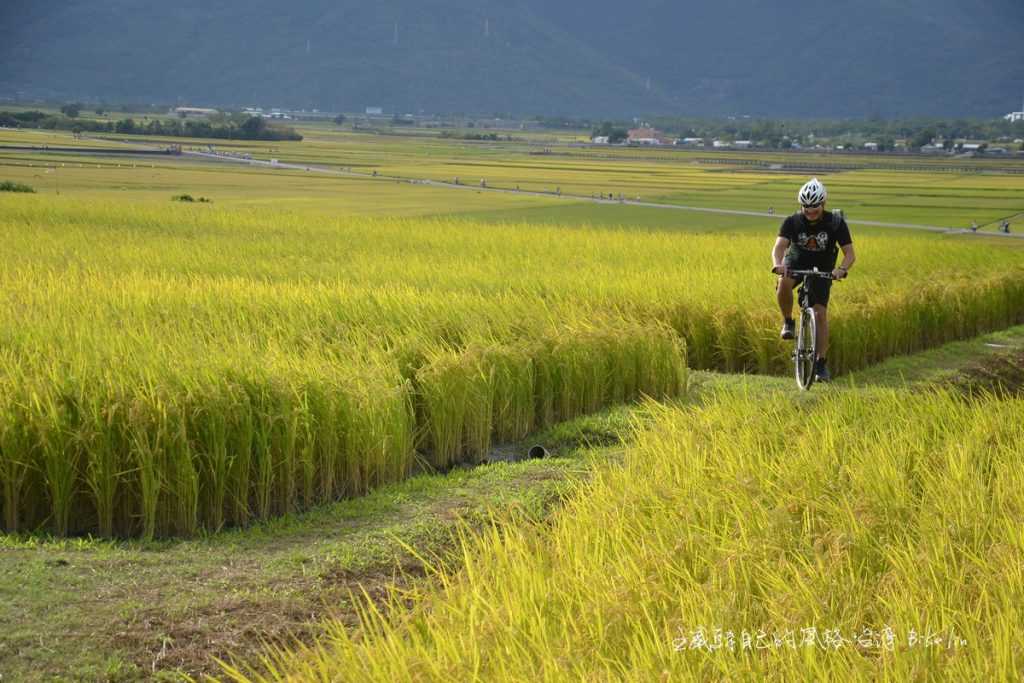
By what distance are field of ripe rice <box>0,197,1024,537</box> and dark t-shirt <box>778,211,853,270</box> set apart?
1.38 m

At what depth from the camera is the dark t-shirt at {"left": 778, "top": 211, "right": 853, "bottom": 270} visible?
400 inches

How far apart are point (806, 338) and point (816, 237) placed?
0.85m

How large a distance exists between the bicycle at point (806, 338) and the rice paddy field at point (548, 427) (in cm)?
28

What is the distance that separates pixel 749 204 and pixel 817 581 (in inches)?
1729

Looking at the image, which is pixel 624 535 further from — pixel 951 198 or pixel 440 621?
pixel 951 198

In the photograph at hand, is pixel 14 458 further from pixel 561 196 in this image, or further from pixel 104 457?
pixel 561 196

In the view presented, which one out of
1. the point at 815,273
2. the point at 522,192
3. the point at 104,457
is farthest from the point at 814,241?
the point at 522,192

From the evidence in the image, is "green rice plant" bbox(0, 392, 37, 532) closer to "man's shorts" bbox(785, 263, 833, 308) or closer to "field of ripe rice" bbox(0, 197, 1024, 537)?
"field of ripe rice" bbox(0, 197, 1024, 537)

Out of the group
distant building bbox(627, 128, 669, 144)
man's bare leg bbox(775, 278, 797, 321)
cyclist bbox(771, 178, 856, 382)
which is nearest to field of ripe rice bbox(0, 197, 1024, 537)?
man's bare leg bbox(775, 278, 797, 321)

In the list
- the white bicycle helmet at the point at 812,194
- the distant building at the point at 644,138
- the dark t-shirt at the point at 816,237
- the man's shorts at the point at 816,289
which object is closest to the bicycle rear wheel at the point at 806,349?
the man's shorts at the point at 816,289

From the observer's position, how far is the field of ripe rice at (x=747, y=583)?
368 cm

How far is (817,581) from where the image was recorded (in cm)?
425

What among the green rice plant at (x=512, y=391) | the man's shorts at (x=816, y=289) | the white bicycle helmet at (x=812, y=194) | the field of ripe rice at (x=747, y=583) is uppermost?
the white bicycle helmet at (x=812, y=194)

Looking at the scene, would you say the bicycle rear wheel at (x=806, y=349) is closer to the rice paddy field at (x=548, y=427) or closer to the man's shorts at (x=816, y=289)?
the man's shorts at (x=816, y=289)
